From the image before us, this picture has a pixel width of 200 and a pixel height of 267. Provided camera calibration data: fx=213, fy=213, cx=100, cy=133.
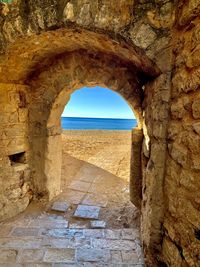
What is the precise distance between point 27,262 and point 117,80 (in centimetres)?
242

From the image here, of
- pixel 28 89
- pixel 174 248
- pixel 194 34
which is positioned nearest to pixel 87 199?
pixel 28 89

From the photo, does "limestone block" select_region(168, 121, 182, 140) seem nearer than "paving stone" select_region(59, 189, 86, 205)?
Yes

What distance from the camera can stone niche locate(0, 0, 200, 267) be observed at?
149 centimetres

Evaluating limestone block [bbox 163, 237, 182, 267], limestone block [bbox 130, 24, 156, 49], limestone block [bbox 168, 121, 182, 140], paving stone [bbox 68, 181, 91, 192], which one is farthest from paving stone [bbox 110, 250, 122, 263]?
limestone block [bbox 130, 24, 156, 49]

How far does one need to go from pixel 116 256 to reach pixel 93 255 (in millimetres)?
252

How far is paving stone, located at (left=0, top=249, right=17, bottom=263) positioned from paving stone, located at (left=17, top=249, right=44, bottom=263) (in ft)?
0.19

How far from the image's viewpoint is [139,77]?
2.83 m

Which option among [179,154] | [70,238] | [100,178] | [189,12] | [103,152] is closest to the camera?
[189,12]

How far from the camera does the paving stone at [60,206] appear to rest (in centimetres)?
346

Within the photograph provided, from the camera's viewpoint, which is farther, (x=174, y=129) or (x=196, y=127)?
(x=174, y=129)

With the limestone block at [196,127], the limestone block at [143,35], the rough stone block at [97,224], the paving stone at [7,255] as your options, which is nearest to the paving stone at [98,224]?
the rough stone block at [97,224]

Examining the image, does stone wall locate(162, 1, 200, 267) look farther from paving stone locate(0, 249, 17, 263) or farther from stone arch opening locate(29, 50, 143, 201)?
paving stone locate(0, 249, 17, 263)

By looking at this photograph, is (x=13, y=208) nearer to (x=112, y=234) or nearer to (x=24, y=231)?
(x=24, y=231)

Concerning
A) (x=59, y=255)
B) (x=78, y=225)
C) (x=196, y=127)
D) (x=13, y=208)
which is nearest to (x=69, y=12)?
(x=196, y=127)
